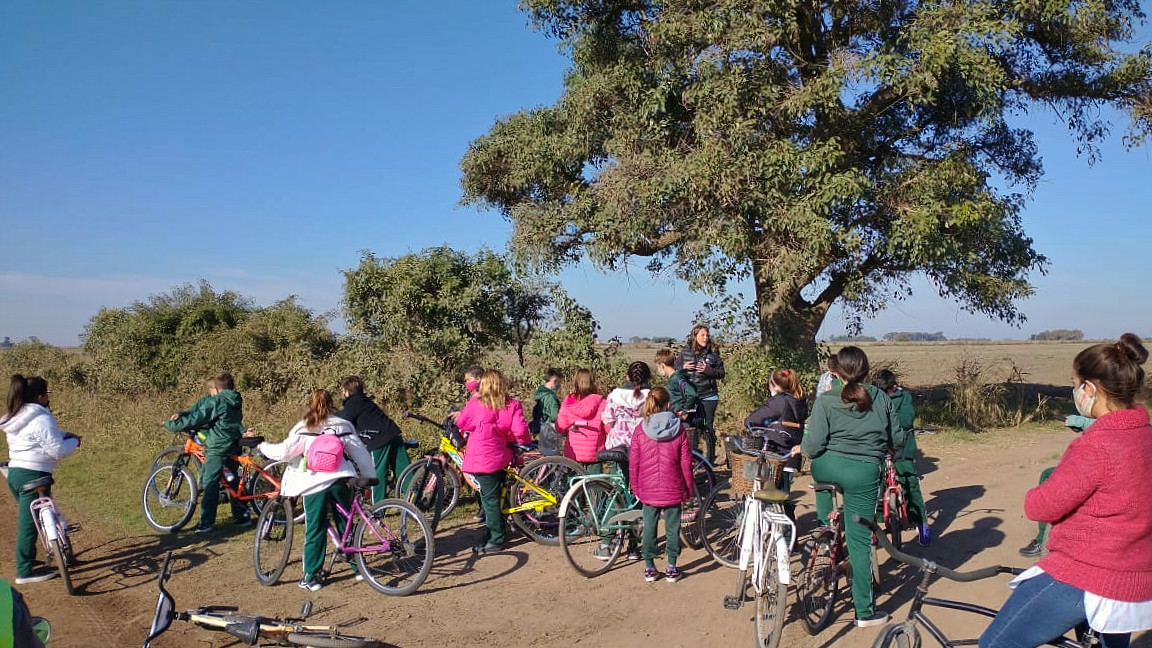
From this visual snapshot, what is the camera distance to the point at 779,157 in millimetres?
11375

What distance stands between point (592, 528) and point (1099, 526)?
450 cm

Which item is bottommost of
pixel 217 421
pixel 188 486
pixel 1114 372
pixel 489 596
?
pixel 489 596

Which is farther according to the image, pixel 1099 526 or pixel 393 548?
pixel 393 548

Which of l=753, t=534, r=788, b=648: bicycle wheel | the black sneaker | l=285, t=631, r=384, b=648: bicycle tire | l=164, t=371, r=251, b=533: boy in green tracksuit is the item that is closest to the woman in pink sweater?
l=753, t=534, r=788, b=648: bicycle wheel

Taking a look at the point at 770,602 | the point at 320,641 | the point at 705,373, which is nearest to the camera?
the point at 320,641

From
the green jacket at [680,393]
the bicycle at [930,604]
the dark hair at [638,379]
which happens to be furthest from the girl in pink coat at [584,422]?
the bicycle at [930,604]

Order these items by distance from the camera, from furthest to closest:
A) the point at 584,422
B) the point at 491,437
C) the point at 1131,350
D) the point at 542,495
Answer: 1. the point at 584,422
2. the point at 542,495
3. the point at 491,437
4. the point at 1131,350

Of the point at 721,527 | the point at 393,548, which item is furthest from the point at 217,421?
the point at 721,527

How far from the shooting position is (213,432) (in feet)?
26.8

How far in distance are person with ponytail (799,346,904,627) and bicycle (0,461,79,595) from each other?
6.10m

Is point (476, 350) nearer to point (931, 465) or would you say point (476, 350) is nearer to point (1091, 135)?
point (931, 465)

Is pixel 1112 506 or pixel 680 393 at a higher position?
pixel 680 393

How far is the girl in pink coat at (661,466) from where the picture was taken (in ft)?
19.8

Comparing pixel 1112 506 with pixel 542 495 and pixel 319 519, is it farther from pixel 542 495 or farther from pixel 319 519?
pixel 319 519
